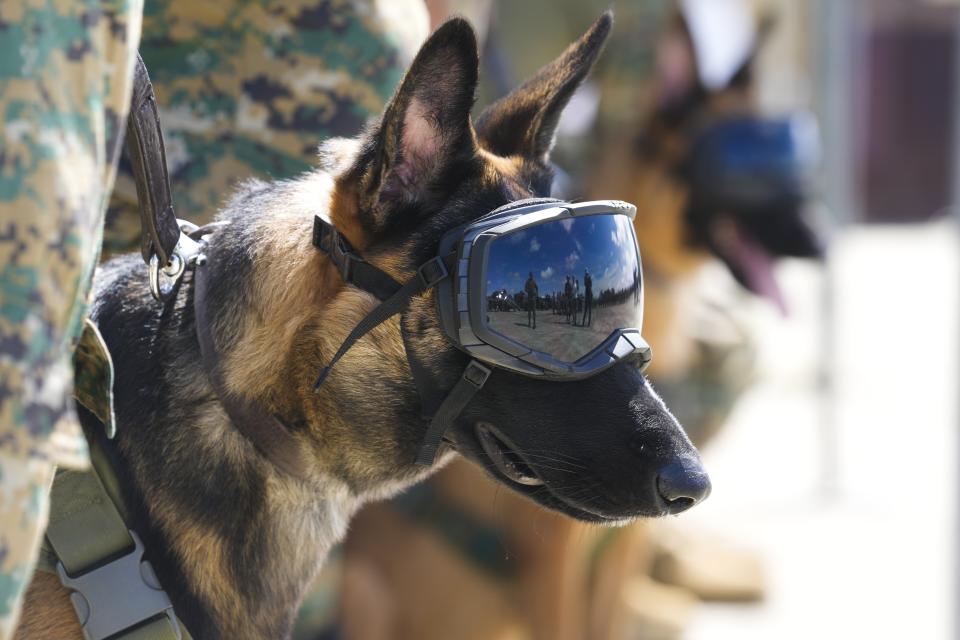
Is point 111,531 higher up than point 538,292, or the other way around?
point 538,292

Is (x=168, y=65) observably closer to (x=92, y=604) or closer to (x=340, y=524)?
(x=340, y=524)

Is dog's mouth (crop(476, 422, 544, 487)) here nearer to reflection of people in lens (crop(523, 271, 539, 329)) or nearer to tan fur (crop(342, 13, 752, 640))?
reflection of people in lens (crop(523, 271, 539, 329))

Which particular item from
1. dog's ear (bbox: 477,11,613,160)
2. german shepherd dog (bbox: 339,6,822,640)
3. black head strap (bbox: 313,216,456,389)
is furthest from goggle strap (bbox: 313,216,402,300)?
german shepherd dog (bbox: 339,6,822,640)

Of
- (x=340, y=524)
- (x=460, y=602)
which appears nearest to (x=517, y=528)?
(x=460, y=602)

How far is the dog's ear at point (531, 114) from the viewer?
1791mm

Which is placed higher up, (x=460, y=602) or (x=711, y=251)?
(x=711, y=251)

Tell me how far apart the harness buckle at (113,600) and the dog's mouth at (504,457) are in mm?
498

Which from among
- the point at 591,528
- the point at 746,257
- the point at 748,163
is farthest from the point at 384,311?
the point at 746,257

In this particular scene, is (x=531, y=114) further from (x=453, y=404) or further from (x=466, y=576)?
(x=466, y=576)

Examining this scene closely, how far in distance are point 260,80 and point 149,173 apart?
72 cm

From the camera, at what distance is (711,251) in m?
4.27

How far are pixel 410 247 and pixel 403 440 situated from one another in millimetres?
298

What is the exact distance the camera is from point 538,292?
1.53 metres

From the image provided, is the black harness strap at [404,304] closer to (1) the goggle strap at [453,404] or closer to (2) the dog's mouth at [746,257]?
(1) the goggle strap at [453,404]
